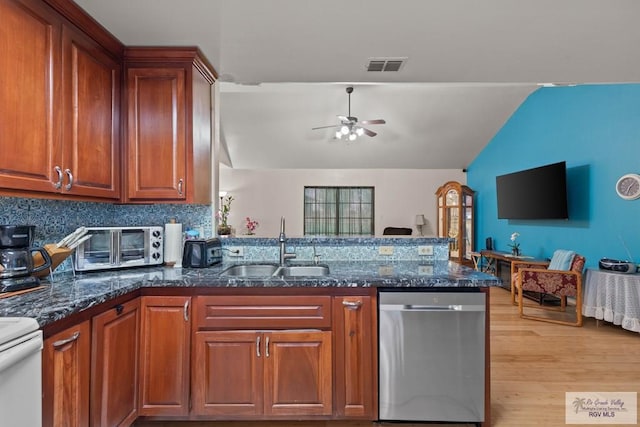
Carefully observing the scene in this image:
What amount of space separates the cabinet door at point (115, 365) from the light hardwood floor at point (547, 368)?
42 cm

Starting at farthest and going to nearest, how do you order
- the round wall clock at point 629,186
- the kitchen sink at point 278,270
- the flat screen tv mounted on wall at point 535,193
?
the flat screen tv mounted on wall at point 535,193 < the round wall clock at point 629,186 < the kitchen sink at point 278,270

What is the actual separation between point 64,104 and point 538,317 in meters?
4.78

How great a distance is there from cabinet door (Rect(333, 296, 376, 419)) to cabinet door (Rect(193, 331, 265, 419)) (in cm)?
42

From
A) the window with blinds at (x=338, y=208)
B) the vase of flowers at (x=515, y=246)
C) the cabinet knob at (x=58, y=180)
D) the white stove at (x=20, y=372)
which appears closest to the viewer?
the white stove at (x=20, y=372)

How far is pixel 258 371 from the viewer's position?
1.78m

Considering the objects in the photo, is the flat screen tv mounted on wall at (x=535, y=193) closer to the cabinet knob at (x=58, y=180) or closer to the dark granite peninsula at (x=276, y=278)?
the dark granite peninsula at (x=276, y=278)

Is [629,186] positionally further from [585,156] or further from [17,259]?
[17,259]

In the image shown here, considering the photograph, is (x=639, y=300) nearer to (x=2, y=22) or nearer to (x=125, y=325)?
(x=125, y=325)

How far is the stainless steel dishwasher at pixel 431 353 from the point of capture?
1766mm

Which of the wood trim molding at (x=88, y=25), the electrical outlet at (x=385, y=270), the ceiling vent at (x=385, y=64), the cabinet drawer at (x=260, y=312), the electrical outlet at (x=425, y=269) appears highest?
the ceiling vent at (x=385, y=64)

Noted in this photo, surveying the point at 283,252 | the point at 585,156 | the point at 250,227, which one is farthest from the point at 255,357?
the point at 585,156

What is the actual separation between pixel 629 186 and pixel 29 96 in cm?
508

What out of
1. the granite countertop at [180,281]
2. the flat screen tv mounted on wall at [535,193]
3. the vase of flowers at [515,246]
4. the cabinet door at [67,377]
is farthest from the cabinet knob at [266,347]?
the vase of flowers at [515,246]

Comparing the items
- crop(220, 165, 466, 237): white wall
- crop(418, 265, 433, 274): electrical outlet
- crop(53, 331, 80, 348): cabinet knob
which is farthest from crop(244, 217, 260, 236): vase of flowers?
crop(53, 331, 80, 348): cabinet knob
